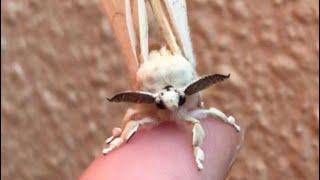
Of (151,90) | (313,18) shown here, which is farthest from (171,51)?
(313,18)

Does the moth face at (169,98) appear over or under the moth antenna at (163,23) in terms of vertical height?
under

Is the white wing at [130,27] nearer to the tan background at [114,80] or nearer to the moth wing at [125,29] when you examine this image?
the moth wing at [125,29]

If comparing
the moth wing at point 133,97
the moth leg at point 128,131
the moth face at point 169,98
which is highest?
the moth wing at point 133,97

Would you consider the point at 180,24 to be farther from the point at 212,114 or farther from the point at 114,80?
the point at 114,80

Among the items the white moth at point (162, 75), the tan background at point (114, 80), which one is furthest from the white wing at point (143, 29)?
the tan background at point (114, 80)

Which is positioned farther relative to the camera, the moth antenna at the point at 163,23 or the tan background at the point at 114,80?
the tan background at the point at 114,80

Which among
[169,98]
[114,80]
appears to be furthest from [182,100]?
[114,80]

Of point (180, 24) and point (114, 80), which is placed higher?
point (180, 24)
